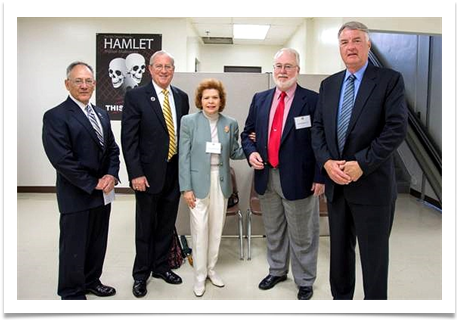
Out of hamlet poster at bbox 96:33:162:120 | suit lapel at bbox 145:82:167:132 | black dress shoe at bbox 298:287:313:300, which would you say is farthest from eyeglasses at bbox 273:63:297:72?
hamlet poster at bbox 96:33:162:120

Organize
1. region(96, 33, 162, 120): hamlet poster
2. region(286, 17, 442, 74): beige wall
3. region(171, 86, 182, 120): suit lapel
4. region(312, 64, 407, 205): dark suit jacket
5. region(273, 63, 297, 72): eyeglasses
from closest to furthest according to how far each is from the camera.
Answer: region(312, 64, 407, 205): dark suit jacket < region(273, 63, 297, 72): eyeglasses < region(171, 86, 182, 120): suit lapel < region(286, 17, 442, 74): beige wall < region(96, 33, 162, 120): hamlet poster

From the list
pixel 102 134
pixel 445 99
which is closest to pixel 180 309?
pixel 102 134

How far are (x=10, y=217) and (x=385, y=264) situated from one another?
1955mm

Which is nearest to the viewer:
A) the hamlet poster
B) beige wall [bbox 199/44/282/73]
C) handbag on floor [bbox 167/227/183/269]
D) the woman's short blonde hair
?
the woman's short blonde hair

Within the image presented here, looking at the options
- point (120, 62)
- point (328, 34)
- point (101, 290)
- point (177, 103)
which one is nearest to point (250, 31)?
point (328, 34)

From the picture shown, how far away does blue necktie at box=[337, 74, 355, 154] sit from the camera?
205 centimetres

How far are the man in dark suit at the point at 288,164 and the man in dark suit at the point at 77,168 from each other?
3.38ft

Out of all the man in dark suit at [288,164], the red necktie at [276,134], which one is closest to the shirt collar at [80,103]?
the man in dark suit at [288,164]

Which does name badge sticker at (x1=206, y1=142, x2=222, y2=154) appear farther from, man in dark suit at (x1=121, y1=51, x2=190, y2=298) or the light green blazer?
man in dark suit at (x1=121, y1=51, x2=190, y2=298)

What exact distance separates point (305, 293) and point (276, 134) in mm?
1152

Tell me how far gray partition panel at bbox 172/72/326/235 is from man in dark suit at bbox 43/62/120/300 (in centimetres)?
139

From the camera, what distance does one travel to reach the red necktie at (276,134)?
8.25 feet

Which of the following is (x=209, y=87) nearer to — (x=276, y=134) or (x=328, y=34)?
(x=276, y=134)

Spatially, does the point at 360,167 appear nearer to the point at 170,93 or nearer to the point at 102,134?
the point at 170,93
